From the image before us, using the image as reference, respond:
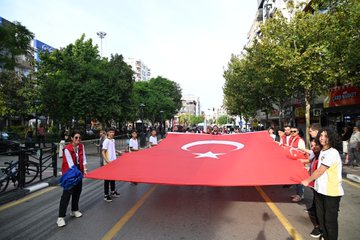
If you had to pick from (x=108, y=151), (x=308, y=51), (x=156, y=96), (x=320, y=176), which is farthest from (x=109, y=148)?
(x=156, y=96)

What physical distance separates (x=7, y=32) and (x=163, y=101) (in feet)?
179

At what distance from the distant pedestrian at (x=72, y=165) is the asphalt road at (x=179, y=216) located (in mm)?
213

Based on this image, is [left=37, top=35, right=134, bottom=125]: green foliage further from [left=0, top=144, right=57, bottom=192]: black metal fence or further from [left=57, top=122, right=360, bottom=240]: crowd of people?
[left=57, top=122, right=360, bottom=240]: crowd of people

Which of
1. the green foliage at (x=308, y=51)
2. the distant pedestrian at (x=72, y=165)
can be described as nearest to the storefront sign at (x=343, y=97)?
the green foliage at (x=308, y=51)

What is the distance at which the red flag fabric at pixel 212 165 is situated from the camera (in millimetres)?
6281

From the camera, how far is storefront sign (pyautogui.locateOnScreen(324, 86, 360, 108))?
1951cm

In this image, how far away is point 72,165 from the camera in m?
6.11

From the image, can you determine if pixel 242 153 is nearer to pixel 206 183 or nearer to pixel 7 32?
pixel 206 183

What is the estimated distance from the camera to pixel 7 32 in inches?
371

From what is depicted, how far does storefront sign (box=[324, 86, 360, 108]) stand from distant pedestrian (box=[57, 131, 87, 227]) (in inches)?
715

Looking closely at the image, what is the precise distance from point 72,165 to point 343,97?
1976 cm

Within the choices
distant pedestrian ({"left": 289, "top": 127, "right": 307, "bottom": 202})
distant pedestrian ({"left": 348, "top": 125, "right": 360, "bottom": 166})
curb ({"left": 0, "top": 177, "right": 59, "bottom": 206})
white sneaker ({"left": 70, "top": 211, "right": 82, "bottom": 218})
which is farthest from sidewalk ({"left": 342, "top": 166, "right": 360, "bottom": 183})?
curb ({"left": 0, "top": 177, "right": 59, "bottom": 206})

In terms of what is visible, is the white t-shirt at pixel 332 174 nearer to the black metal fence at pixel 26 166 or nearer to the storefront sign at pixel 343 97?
the black metal fence at pixel 26 166

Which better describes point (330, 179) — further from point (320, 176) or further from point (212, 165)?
point (212, 165)
